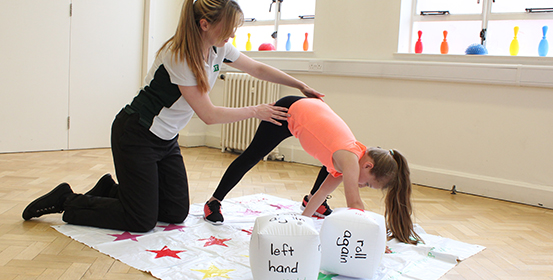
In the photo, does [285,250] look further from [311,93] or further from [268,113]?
[311,93]

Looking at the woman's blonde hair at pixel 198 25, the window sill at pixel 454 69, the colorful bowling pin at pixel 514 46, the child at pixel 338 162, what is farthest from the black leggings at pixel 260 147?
the colorful bowling pin at pixel 514 46

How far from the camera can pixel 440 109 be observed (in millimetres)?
3328

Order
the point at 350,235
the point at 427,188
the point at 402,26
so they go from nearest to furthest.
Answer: the point at 350,235, the point at 427,188, the point at 402,26

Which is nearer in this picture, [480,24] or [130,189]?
[130,189]

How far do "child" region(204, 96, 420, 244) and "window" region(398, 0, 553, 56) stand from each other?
6.21 feet

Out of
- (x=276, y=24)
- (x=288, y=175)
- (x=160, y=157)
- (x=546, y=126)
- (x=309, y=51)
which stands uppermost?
(x=276, y=24)

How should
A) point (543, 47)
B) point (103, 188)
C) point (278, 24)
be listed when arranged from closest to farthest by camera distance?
point (103, 188)
point (543, 47)
point (278, 24)

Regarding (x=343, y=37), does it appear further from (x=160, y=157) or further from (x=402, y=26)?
(x=160, y=157)

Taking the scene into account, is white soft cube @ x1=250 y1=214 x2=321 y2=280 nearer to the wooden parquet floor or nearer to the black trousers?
the wooden parquet floor

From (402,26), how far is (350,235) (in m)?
2.52

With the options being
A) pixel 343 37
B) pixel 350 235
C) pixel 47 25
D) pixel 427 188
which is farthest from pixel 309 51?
pixel 350 235

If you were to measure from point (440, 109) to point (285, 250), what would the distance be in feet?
7.80

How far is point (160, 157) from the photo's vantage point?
1975mm

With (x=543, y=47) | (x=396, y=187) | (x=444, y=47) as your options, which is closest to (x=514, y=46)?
(x=543, y=47)
